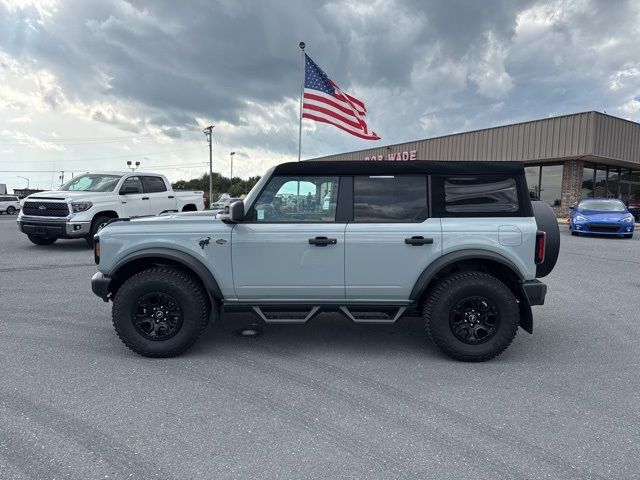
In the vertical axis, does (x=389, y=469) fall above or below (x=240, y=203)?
below

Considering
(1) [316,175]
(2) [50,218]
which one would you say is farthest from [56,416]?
(2) [50,218]

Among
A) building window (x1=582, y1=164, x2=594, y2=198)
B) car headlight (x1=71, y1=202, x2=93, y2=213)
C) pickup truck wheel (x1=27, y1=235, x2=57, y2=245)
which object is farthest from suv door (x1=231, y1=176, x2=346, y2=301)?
building window (x1=582, y1=164, x2=594, y2=198)

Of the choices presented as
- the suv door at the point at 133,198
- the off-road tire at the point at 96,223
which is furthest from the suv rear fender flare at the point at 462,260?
the suv door at the point at 133,198

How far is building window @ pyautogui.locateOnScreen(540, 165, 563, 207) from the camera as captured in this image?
23.2m

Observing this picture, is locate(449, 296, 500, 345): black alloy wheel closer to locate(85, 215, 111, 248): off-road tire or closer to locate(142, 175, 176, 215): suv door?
locate(85, 215, 111, 248): off-road tire

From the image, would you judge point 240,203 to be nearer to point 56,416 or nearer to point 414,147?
point 56,416

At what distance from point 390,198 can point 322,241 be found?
76cm

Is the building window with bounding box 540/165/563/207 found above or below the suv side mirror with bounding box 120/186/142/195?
above

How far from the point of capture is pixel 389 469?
235cm

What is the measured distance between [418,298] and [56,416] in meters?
2.90

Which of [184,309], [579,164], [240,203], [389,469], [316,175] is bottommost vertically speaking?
[389,469]

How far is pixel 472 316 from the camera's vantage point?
379 cm

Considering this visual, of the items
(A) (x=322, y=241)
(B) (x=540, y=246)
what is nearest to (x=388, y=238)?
→ (A) (x=322, y=241)

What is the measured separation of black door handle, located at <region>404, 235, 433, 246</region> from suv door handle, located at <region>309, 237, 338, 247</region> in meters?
0.64
